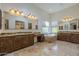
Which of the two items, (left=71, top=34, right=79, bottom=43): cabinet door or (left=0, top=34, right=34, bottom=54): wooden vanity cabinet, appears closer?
(left=0, top=34, right=34, bottom=54): wooden vanity cabinet

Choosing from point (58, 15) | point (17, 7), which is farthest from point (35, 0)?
point (58, 15)

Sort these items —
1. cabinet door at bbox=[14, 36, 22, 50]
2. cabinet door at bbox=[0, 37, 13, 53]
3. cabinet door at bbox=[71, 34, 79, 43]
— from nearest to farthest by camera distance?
cabinet door at bbox=[0, 37, 13, 53]
cabinet door at bbox=[14, 36, 22, 50]
cabinet door at bbox=[71, 34, 79, 43]

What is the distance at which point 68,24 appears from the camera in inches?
181

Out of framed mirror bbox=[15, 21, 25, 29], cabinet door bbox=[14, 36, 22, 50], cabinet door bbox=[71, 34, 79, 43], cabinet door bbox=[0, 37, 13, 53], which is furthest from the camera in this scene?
cabinet door bbox=[71, 34, 79, 43]

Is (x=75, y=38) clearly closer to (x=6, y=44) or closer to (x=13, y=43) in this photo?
(x=13, y=43)

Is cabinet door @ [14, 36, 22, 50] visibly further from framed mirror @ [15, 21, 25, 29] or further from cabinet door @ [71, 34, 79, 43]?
cabinet door @ [71, 34, 79, 43]

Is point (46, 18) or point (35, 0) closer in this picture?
point (35, 0)

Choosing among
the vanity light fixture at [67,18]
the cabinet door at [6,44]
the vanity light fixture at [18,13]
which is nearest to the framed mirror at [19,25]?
the vanity light fixture at [18,13]

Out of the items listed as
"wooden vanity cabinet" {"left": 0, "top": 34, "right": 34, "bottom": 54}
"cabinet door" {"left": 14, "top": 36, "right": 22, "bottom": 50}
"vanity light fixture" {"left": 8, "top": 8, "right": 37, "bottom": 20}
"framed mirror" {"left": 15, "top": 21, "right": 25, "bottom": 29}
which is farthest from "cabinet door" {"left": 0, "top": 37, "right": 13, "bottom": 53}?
"vanity light fixture" {"left": 8, "top": 8, "right": 37, "bottom": 20}

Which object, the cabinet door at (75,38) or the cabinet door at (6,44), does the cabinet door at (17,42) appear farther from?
the cabinet door at (75,38)

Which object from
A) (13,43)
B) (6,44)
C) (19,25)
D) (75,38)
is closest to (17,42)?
(13,43)

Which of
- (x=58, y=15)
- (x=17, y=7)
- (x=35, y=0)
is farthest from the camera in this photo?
(x=58, y=15)

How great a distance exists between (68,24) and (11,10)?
243 centimetres

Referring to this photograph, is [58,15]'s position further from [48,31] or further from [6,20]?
[6,20]
